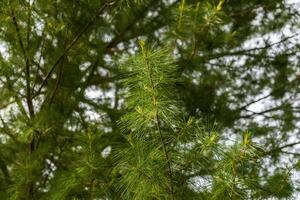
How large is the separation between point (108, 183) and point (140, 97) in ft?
2.37

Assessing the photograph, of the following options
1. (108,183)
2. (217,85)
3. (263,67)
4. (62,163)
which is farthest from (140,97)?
(263,67)

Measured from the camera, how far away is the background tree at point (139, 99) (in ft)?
7.20

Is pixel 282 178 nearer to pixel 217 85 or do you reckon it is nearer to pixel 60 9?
pixel 60 9

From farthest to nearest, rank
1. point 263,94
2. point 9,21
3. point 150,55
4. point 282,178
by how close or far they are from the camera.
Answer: point 263,94, point 9,21, point 282,178, point 150,55

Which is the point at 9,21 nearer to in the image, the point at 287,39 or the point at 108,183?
the point at 108,183

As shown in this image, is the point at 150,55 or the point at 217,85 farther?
the point at 217,85

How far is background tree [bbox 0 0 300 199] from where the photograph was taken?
220cm

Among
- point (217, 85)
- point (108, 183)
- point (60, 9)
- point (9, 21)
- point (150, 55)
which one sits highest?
point (217, 85)

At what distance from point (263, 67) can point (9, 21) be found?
288 centimetres

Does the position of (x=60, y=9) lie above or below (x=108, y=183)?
above

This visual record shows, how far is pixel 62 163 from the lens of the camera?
158 inches

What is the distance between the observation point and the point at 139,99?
2.16 m

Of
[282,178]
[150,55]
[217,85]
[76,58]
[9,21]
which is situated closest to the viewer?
[150,55]


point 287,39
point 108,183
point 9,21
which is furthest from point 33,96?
point 287,39
